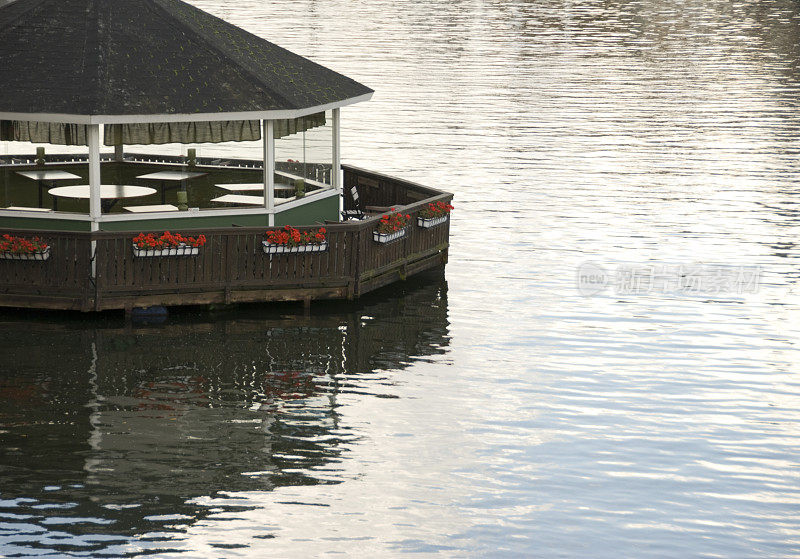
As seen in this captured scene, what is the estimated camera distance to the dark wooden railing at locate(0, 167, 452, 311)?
23.6 m

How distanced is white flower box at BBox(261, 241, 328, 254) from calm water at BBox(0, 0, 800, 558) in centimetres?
139

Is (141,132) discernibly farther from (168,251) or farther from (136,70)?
(168,251)

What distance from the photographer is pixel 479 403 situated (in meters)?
20.5

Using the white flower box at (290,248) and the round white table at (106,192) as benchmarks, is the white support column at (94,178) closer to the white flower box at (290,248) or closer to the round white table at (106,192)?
the round white table at (106,192)

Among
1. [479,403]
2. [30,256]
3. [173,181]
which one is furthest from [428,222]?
[30,256]

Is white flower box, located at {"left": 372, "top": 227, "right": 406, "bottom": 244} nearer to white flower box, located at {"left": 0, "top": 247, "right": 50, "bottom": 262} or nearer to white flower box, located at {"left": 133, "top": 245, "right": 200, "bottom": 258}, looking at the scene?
white flower box, located at {"left": 133, "top": 245, "right": 200, "bottom": 258}

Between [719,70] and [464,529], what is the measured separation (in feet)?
203

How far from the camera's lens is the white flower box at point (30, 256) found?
2345 cm

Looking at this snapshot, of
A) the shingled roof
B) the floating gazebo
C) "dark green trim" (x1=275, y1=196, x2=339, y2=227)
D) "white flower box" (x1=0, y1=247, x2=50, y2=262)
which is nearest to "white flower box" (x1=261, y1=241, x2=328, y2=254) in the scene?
the floating gazebo

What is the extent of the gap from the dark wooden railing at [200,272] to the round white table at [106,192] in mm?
1897

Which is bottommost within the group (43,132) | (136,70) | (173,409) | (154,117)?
(173,409)

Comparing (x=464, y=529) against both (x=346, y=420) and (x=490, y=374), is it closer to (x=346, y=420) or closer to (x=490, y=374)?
(x=346, y=420)

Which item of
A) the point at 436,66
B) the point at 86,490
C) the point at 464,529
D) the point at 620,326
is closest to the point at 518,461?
the point at 464,529

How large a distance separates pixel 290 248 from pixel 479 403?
5.86 m
